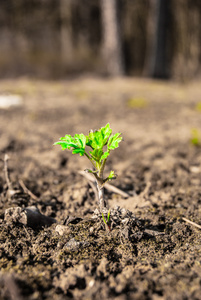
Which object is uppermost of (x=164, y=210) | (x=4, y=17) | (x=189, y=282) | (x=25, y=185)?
(x=4, y=17)

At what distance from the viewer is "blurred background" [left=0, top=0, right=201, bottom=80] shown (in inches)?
343

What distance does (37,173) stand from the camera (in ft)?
6.22

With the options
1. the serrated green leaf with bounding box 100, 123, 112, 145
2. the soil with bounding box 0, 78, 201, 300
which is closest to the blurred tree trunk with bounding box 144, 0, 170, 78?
the soil with bounding box 0, 78, 201, 300

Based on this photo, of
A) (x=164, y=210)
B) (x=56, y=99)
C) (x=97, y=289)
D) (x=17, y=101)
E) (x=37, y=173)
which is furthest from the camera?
(x=56, y=99)

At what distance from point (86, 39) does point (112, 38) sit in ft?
10.9

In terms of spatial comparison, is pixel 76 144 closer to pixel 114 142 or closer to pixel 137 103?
pixel 114 142

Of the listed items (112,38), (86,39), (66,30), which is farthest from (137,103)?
(66,30)

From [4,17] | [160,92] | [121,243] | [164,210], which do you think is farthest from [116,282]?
[4,17]

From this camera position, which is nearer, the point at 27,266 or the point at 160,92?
the point at 27,266

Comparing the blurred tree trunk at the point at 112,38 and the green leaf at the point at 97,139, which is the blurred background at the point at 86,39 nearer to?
the blurred tree trunk at the point at 112,38

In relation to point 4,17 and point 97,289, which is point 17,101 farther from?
point 4,17

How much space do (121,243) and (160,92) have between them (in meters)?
4.43

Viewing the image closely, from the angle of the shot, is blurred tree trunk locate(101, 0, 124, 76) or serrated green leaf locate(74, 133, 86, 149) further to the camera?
blurred tree trunk locate(101, 0, 124, 76)

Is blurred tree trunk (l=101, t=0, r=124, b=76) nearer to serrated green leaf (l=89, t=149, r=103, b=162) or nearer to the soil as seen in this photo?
the soil
